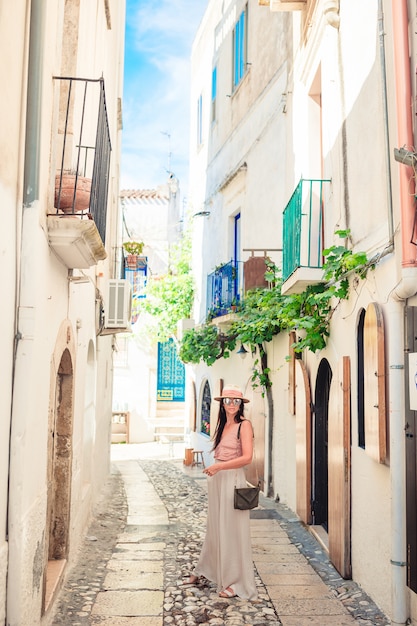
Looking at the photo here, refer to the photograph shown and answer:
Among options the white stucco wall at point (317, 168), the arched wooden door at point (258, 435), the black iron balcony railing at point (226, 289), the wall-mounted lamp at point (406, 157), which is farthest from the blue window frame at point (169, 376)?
the wall-mounted lamp at point (406, 157)

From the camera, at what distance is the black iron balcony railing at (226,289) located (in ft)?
39.1

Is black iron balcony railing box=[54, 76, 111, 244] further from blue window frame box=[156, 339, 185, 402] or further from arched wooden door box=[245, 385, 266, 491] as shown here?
blue window frame box=[156, 339, 185, 402]

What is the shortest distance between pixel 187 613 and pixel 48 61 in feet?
14.4

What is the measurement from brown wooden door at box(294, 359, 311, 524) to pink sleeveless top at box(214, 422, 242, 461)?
2527 millimetres

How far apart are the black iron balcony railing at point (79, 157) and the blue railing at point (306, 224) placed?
8.14ft

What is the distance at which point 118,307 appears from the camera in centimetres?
1077

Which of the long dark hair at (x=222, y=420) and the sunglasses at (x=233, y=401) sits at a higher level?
the sunglasses at (x=233, y=401)

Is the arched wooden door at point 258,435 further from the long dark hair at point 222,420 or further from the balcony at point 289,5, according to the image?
the balcony at point 289,5

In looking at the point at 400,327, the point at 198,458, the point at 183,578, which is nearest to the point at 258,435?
the point at 183,578

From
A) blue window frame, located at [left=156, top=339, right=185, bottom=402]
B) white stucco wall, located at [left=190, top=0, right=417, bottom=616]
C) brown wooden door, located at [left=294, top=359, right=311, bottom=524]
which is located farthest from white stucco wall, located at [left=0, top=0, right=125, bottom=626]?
blue window frame, located at [left=156, top=339, right=185, bottom=402]

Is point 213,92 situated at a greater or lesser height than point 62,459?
greater

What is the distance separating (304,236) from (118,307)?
4053mm

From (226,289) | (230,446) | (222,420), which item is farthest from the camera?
(226,289)

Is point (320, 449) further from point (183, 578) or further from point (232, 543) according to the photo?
point (232, 543)
